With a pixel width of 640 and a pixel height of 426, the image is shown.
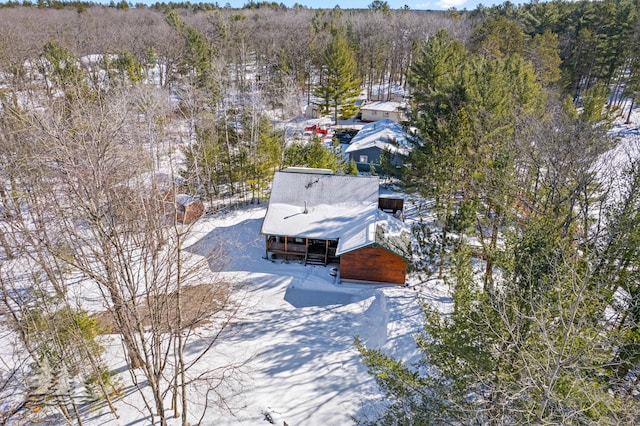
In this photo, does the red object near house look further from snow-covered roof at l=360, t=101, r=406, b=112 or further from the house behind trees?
the house behind trees

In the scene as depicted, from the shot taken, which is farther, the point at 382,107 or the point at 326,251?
the point at 382,107

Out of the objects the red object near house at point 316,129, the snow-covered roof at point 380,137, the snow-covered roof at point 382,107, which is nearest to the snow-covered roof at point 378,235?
the snow-covered roof at point 380,137

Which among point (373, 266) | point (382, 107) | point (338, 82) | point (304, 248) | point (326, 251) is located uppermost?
point (338, 82)

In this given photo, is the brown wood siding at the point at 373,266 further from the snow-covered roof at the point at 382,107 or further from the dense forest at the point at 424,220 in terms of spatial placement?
the snow-covered roof at the point at 382,107

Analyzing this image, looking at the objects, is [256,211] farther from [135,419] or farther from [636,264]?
[636,264]

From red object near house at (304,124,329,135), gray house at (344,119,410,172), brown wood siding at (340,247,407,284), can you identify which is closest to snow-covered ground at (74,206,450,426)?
brown wood siding at (340,247,407,284)

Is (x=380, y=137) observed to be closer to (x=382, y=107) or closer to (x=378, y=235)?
(x=382, y=107)

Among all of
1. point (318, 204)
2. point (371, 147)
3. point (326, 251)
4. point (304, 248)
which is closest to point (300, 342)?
point (326, 251)
